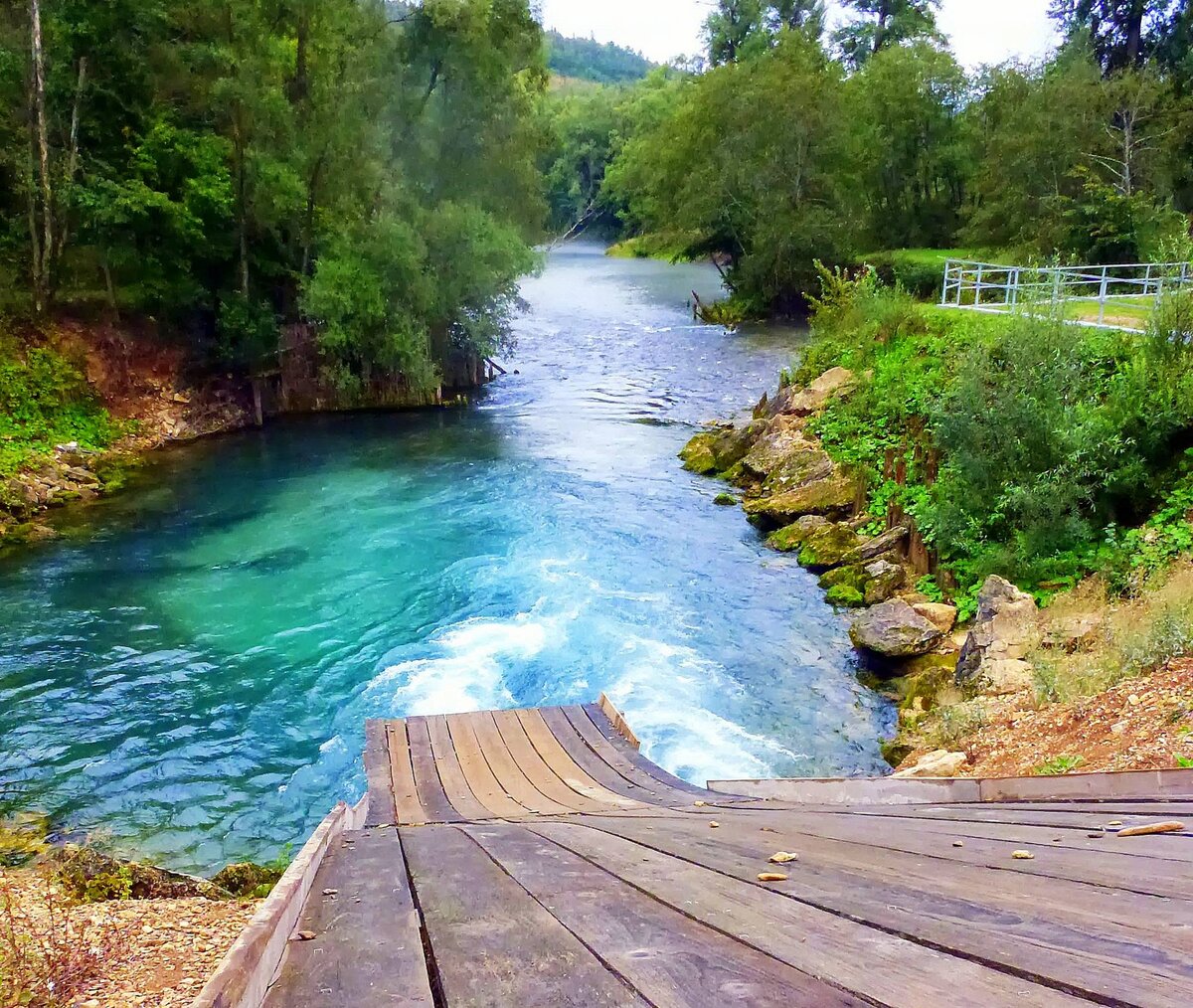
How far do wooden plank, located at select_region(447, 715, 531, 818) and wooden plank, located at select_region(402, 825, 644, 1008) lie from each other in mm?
2604

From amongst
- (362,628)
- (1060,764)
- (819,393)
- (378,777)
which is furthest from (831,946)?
(819,393)

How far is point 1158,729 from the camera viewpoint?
6.09m

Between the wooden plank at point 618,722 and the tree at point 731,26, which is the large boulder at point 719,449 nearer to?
the wooden plank at point 618,722

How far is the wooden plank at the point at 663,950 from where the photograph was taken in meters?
1.81

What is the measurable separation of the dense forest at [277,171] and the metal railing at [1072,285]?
12998 mm

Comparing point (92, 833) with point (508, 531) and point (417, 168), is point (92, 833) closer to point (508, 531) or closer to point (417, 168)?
point (508, 531)

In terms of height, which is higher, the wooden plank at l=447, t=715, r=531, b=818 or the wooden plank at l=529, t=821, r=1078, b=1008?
the wooden plank at l=529, t=821, r=1078, b=1008

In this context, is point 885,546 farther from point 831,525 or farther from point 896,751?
point 896,751

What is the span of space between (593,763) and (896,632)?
587 centimetres

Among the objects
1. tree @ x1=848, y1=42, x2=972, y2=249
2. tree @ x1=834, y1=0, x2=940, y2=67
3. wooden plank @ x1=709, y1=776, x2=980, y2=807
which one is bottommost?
wooden plank @ x1=709, y1=776, x2=980, y2=807

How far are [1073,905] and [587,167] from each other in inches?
3895

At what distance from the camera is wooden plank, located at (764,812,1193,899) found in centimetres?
224

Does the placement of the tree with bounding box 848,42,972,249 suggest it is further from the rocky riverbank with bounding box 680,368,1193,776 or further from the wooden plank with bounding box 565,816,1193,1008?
the wooden plank with bounding box 565,816,1193,1008

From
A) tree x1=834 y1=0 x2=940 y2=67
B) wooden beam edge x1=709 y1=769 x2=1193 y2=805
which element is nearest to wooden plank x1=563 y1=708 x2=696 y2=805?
wooden beam edge x1=709 y1=769 x2=1193 y2=805
